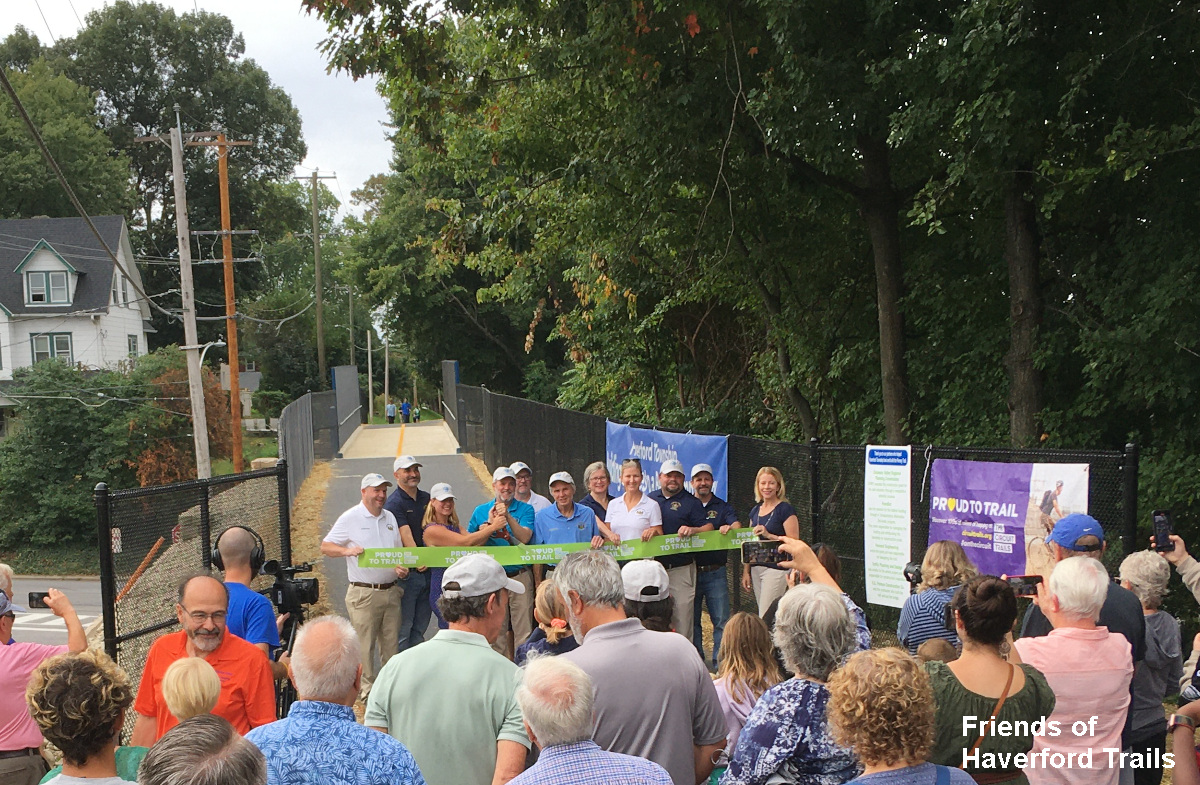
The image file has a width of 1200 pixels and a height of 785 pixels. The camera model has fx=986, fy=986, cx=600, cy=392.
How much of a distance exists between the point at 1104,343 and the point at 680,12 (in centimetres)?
567

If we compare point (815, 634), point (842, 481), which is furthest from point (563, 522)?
point (815, 634)

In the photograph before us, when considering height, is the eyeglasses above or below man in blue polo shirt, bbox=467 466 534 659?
above

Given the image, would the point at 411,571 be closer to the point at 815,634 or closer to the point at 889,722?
the point at 815,634

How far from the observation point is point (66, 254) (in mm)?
52188

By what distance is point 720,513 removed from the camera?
29.1 ft

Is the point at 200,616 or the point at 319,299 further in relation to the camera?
the point at 319,299

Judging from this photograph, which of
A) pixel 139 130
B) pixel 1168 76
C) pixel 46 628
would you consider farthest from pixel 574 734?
pixel 139 130

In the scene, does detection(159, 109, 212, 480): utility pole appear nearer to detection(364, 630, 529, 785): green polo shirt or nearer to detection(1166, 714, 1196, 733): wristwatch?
detection(364, 630, 529, 785): green polo shirt

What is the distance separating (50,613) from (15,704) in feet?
105

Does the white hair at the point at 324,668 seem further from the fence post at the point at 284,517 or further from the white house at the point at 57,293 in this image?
the white house at the point at 57,293

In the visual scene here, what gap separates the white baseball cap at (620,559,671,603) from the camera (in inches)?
161

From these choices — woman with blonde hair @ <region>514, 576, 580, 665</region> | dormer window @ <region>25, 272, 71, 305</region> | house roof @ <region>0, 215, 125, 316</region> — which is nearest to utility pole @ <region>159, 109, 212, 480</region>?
woman with blonde hair @ <region>514, 576, 580, 665</region>

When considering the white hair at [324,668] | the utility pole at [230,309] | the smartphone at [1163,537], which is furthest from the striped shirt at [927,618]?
the utility pole at [230,309]

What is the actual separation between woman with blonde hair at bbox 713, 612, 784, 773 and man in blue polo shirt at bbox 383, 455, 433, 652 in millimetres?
5065
